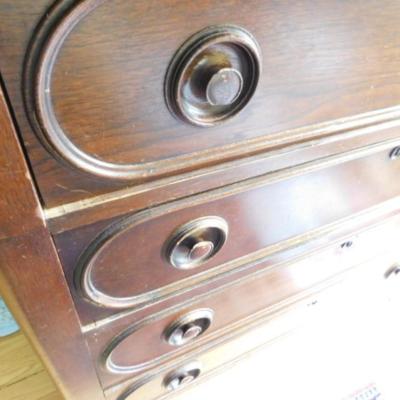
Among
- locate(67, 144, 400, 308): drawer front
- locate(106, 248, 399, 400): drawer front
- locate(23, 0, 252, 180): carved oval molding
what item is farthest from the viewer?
locate(106, 248, 399, 400): drawer front

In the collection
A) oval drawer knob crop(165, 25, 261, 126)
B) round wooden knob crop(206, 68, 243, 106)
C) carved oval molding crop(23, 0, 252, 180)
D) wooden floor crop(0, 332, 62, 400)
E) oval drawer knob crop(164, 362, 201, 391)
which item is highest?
wooden floor crop(0, 332, 62, 400)

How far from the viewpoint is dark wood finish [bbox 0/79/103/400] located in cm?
22

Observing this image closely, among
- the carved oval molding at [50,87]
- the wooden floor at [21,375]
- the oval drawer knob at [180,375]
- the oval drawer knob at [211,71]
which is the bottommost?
the oval drawer knob at [180,375]

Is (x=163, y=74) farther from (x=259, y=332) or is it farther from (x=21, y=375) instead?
(x=21, y=375)

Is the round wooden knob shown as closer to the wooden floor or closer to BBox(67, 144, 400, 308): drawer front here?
BBox(67, 144, 400, 308): drawer front

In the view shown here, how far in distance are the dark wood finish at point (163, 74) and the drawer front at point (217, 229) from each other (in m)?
0.06

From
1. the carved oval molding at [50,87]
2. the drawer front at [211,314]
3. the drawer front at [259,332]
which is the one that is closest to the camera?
the carved oval molding at [50,87]

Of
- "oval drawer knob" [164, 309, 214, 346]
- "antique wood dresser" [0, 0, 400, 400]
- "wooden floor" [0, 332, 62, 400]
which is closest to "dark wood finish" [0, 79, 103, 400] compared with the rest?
"antique wood dresser" [0, 0, 400, 400]

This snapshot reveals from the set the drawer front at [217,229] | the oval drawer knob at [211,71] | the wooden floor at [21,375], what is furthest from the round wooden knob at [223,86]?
the wooden floor at [21,375]

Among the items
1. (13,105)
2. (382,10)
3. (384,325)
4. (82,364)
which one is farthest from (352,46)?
(384,325)

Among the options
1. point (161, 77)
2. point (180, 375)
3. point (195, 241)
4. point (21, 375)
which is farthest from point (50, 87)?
point (21, 375)

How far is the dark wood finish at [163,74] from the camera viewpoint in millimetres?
208

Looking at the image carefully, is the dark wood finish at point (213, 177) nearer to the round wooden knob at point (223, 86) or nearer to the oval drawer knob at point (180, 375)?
the round wooden knob at point (223, 86)

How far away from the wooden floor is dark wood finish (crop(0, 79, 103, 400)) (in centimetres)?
53
